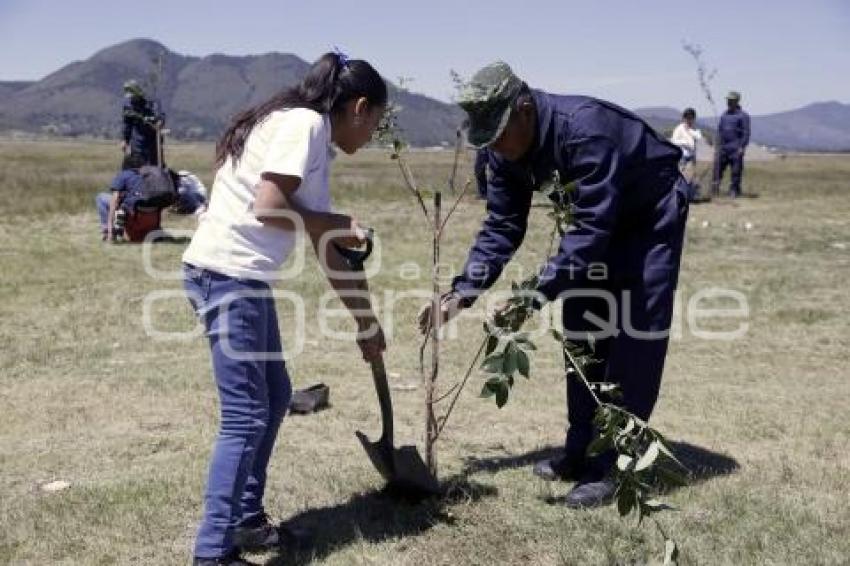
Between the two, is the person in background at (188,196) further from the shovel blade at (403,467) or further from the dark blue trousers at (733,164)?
the dark blue trousers at (733,164)

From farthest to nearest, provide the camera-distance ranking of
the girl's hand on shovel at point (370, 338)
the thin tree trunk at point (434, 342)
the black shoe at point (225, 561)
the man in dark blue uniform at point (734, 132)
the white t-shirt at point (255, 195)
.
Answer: the man in dark blue uniform at point (734, 132) < the thin tree trunk at point (434, 342) < the girl's hand on shovel at point (370, 338) < the black shoe at point (225, 561) < the white t-shirt at point (255, 195)

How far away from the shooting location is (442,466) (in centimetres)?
426

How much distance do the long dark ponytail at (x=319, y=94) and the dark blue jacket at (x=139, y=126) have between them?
9892 millimetres

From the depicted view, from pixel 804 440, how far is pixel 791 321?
10.2 feet

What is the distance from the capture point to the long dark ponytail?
281 cm

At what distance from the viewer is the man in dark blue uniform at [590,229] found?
3.26m

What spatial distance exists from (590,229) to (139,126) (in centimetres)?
1015

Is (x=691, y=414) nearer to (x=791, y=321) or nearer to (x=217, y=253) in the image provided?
(x=791, y=321)

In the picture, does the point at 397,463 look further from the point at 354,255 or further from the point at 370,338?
the point at 354,255

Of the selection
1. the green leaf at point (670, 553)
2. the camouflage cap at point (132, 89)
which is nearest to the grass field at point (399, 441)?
the green leaf at point (670, 553)

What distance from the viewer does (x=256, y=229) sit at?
2.80 metres

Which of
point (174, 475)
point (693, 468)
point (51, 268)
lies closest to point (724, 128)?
point (51, 268)

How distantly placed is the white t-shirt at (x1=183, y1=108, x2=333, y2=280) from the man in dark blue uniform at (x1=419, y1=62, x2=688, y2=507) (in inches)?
26.3

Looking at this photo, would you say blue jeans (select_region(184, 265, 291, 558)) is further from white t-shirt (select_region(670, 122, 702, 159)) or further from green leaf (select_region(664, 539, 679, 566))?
white t-shirt (select_region(670, 122, 702, 159))
